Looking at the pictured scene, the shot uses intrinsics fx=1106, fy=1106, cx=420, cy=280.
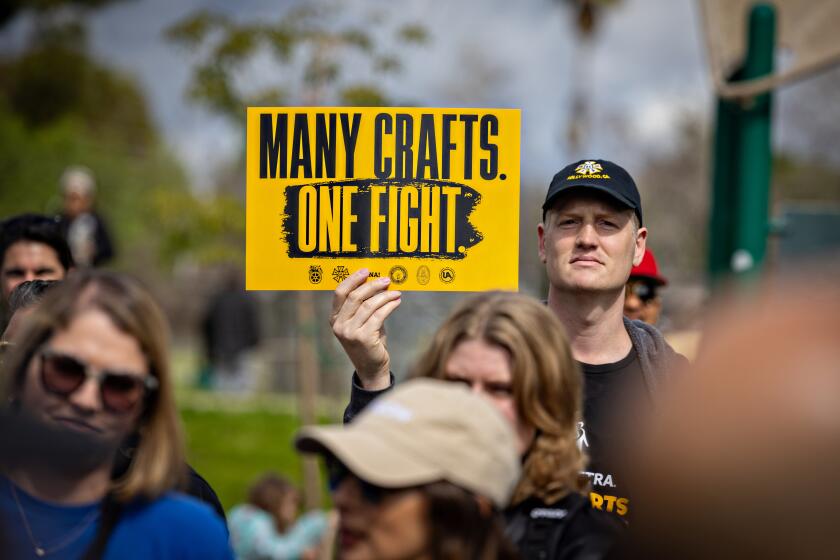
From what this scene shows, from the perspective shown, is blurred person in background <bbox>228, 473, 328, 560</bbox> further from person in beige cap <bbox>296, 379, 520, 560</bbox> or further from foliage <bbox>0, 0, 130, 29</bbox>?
foliage <bbox>0, 0, 130, 29</bbox>

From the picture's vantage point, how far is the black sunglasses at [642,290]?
467 cm

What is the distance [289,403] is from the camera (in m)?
16.4

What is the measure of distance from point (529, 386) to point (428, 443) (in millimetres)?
573

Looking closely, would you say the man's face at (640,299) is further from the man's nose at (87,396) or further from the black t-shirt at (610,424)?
the man's nose at (87,396)

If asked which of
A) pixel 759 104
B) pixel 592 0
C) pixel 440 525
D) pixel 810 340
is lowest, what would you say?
pixel 440 525

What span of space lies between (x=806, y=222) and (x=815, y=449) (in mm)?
6511

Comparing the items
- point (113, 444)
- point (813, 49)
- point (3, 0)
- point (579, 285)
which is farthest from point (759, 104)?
point (3, 0)

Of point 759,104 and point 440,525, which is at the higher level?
point 759,104

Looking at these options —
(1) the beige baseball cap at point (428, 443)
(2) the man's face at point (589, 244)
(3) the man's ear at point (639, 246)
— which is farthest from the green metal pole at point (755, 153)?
(1) the beige baseball cap at point (428, 443)

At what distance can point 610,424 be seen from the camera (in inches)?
124

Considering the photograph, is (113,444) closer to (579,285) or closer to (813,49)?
(579,285)

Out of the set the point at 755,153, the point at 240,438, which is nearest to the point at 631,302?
the point at 755,153

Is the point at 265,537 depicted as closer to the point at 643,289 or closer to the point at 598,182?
the point at 643,289

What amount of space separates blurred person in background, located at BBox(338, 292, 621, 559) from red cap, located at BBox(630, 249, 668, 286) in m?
1.94
